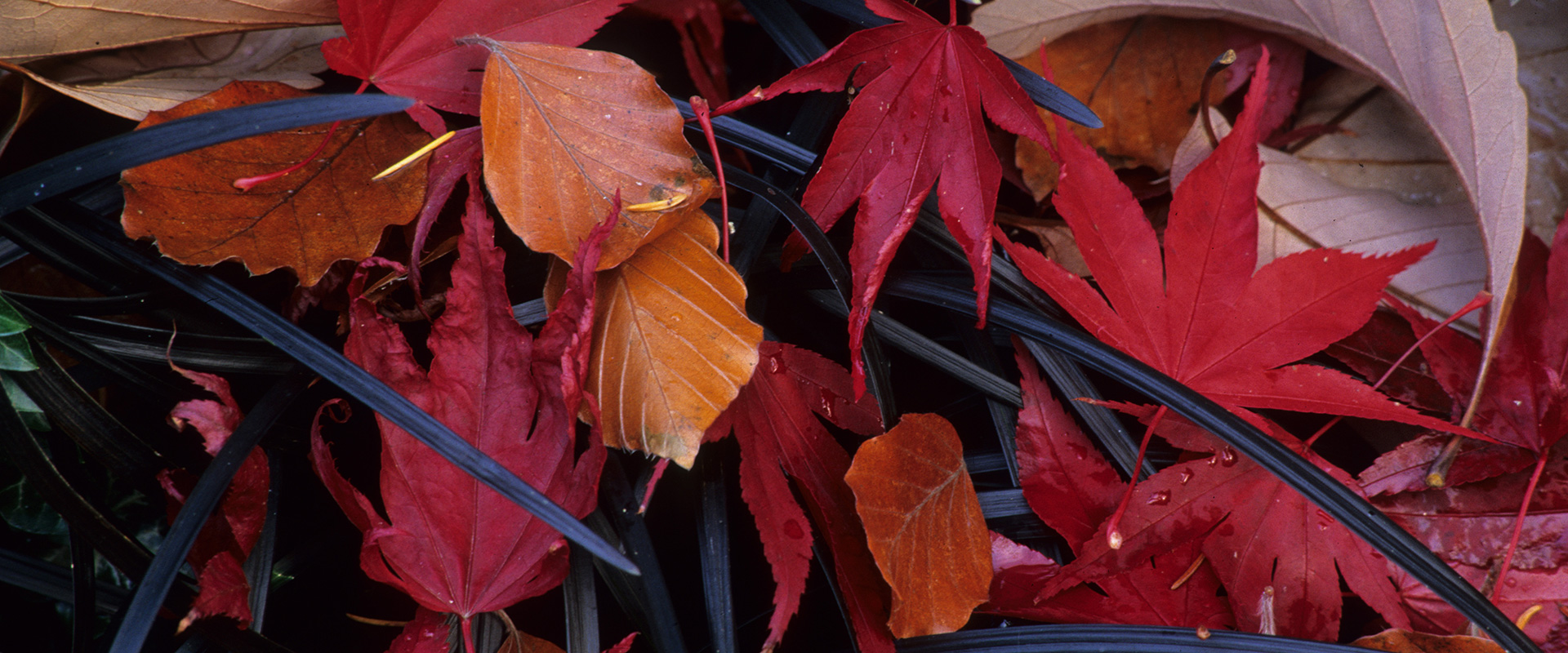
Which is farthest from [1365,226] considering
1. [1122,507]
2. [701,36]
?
[701,36]

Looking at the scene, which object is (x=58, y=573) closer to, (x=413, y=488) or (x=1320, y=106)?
(x=413, y=488)

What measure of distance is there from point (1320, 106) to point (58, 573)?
1.00 metres

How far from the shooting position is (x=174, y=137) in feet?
1.17

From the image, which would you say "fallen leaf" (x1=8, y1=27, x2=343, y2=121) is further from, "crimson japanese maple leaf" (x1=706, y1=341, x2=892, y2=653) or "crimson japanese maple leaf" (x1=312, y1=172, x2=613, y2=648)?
"crimson japanese maple leaf" (x1=706, y1=341, x2=892, y2=653)

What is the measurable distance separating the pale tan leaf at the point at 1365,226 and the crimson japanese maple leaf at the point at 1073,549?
0.23m

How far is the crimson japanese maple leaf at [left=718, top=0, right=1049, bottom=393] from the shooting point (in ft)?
1.41

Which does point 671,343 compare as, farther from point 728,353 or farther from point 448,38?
point 448,38

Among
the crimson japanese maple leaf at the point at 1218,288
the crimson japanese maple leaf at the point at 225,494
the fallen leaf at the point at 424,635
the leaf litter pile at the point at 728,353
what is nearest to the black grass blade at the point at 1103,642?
the leaf litter pile at the point at 728,353

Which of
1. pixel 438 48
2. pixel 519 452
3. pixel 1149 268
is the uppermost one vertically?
pixel 438 48

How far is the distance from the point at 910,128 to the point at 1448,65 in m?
0.39

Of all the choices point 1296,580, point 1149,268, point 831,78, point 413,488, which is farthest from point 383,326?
point 1296,580

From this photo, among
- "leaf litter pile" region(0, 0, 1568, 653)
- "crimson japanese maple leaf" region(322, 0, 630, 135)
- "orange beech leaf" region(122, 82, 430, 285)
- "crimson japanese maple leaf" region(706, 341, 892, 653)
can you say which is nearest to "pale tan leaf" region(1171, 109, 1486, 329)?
"leaf litter pile" region(0, 0, 1568, 653)

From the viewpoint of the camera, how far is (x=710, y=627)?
0.44 meters

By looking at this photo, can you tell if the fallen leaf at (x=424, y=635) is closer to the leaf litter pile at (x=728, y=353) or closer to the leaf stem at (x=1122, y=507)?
the leaf litter pile at (x=728, y=353)
